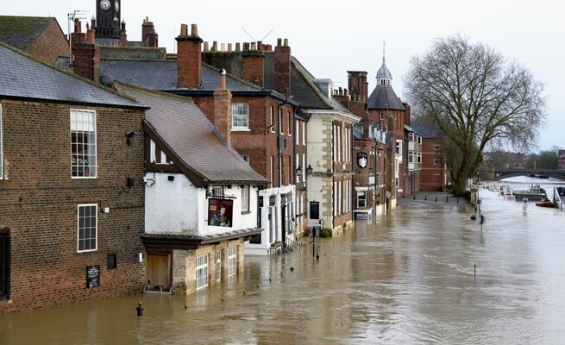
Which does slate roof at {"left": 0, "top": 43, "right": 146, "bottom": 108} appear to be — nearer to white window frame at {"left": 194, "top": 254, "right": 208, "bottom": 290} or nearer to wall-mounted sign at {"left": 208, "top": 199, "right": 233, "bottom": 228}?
wall-mounted sign at {"left": 208, "top": 199, "right": 233, "bottom": 228}

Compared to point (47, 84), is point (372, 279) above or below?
below

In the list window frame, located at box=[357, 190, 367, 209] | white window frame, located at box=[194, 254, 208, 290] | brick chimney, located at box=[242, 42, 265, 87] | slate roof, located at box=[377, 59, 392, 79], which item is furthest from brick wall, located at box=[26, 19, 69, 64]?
slate roof, located at box=[377, 59, 392, 79]

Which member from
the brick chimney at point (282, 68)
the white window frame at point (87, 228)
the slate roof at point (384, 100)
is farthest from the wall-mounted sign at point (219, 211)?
the slate roof at point (384, 100)

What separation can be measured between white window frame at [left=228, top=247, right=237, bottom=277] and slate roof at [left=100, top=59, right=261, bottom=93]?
359 inches

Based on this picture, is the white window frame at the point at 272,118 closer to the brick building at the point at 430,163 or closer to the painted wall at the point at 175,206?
the painted wall at the point at 175,206

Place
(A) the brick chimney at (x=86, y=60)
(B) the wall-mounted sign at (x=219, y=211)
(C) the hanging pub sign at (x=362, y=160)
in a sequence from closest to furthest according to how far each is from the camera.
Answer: (B) the wall-mounted sign at (x=219, y=211) → (A) the brick chimney at (x=86, y=60) → (C) the hanging pub sign at (x=362, y=160)

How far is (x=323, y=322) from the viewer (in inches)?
952

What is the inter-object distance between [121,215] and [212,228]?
311 centimetres

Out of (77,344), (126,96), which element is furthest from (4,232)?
(126,96)

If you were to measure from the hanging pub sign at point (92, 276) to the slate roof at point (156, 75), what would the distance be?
547 inches

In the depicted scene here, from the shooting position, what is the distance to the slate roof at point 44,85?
23531 mm

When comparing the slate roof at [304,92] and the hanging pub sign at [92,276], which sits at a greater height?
the slate roof at [304,92]

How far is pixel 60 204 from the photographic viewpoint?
24.4 m

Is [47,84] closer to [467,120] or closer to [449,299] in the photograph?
[449,299]
